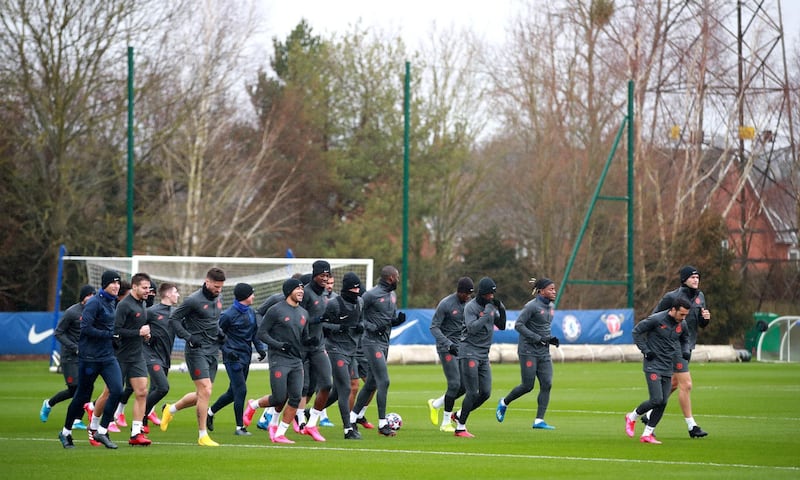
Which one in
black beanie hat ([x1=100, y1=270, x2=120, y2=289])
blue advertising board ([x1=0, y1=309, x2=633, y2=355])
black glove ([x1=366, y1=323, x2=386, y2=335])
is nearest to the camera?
black beanie hat ([x1=100, y1=270, x2=120, y2=289])

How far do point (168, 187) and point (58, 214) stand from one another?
847 cm

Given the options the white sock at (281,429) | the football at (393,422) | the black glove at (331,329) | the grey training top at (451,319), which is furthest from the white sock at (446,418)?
the white sock at (281,429)

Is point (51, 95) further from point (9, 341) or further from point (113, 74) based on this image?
point (9, 341)

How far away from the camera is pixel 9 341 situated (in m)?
42.5

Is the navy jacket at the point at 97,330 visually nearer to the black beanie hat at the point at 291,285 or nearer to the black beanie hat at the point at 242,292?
the black beanie hat at the point at 242,292

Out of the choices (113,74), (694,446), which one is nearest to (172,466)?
(694,446)

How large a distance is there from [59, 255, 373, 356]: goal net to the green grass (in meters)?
8.63

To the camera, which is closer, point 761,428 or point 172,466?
point 172,466

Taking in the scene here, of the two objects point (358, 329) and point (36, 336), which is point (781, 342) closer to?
point (36, 336)

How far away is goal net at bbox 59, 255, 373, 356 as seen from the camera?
35.0 m

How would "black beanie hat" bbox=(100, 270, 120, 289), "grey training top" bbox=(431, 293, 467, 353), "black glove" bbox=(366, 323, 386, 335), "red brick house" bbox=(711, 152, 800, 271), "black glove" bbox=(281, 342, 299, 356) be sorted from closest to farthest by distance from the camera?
1. "black beanie hat" bbox=(100, 270, 120, 289)
2. "black glove" bbox=(281, 342, 299, 356)
3. "black glove" bbox=(366, 323, 386, 335)
4. "grey training top" bbox=(431, 293, 467, 353)
5. "red brick house" bbox=(711, 152, 800, 271)

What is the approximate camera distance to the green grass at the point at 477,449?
1368 centimetres

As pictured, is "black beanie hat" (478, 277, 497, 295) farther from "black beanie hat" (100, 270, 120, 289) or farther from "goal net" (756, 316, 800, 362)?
"goal net" (756, 316, 800, 362)

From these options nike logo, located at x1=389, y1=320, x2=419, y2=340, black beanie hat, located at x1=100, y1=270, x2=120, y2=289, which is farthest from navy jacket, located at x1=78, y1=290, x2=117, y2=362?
nike logo, located at x1=389, y1=320, x2=419, y2=340
